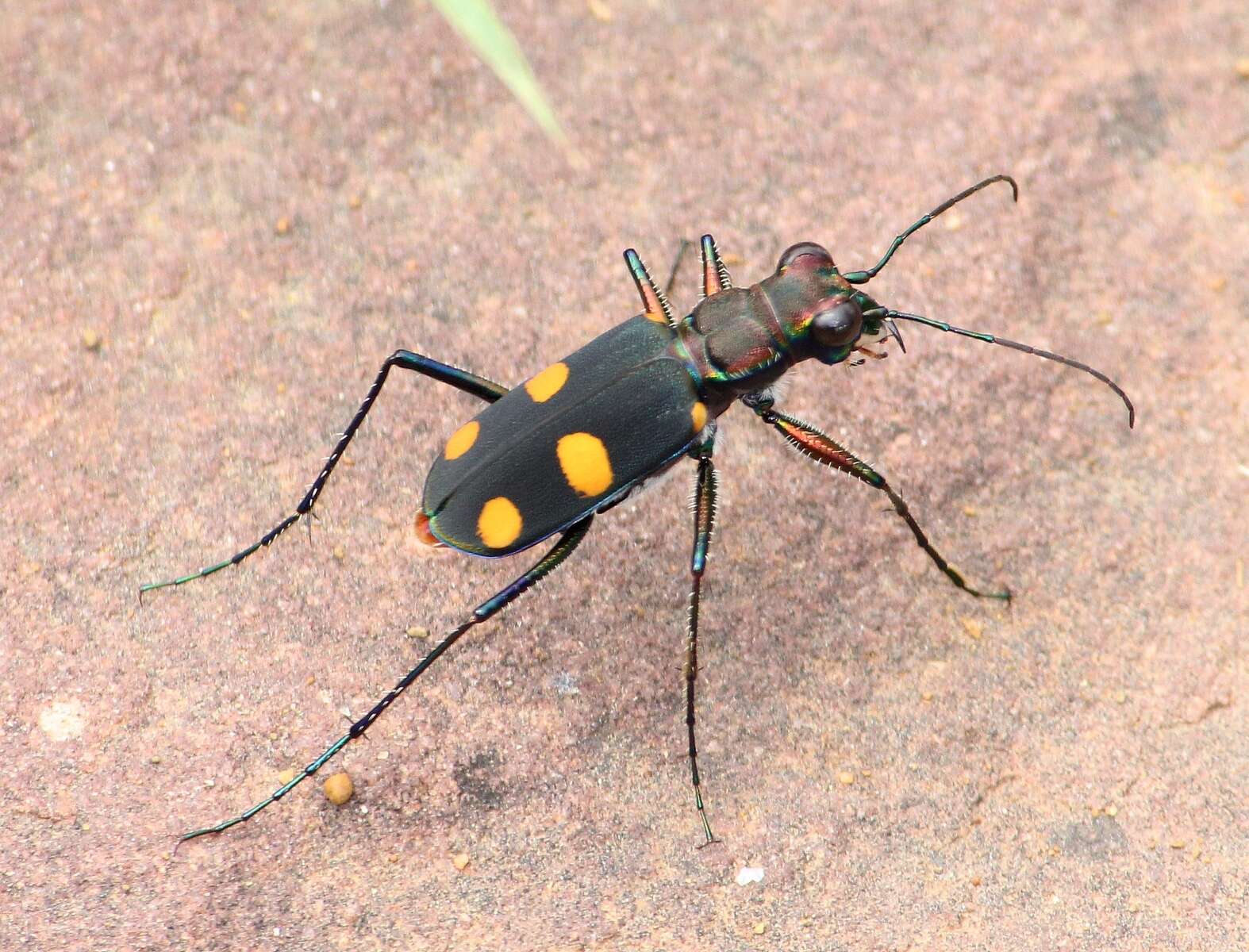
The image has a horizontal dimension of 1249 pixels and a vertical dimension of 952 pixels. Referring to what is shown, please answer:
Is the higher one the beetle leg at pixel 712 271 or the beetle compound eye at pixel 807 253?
the beetle leg at pixel 712 271

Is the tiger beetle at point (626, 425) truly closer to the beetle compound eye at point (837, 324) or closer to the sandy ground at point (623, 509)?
the beetle compound eye at point (837, 324)

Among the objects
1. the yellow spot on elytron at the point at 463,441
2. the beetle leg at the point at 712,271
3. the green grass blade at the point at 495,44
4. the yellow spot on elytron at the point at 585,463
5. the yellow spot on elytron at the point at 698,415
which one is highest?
the green grass blade at the point at 495,44

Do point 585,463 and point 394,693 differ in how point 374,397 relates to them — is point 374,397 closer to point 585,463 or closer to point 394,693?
point 585,463

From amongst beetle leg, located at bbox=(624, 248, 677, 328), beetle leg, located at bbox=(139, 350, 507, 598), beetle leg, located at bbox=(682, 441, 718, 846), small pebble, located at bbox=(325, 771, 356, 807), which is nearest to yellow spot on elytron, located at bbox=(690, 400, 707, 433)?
beetle leg, located at bbox=(682, 441, 718, 846)

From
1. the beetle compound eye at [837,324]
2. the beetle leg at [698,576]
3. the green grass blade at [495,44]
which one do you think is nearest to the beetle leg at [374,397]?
the beetle leg at [698,576]

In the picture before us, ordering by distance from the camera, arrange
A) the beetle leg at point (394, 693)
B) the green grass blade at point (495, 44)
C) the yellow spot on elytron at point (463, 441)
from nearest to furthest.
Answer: the green grass blade at point (495, 44) → the beetle leg at point (394, 693) → the yellow spot on elytron at point (463, 441)

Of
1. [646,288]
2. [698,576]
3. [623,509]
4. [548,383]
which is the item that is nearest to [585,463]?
[548,383]

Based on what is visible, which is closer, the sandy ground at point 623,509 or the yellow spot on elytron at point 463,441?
the sandy ground at point 623,509

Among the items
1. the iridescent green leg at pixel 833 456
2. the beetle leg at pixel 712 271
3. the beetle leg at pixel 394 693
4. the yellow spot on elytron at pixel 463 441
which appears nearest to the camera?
the beetle leg at pixel 394 693
